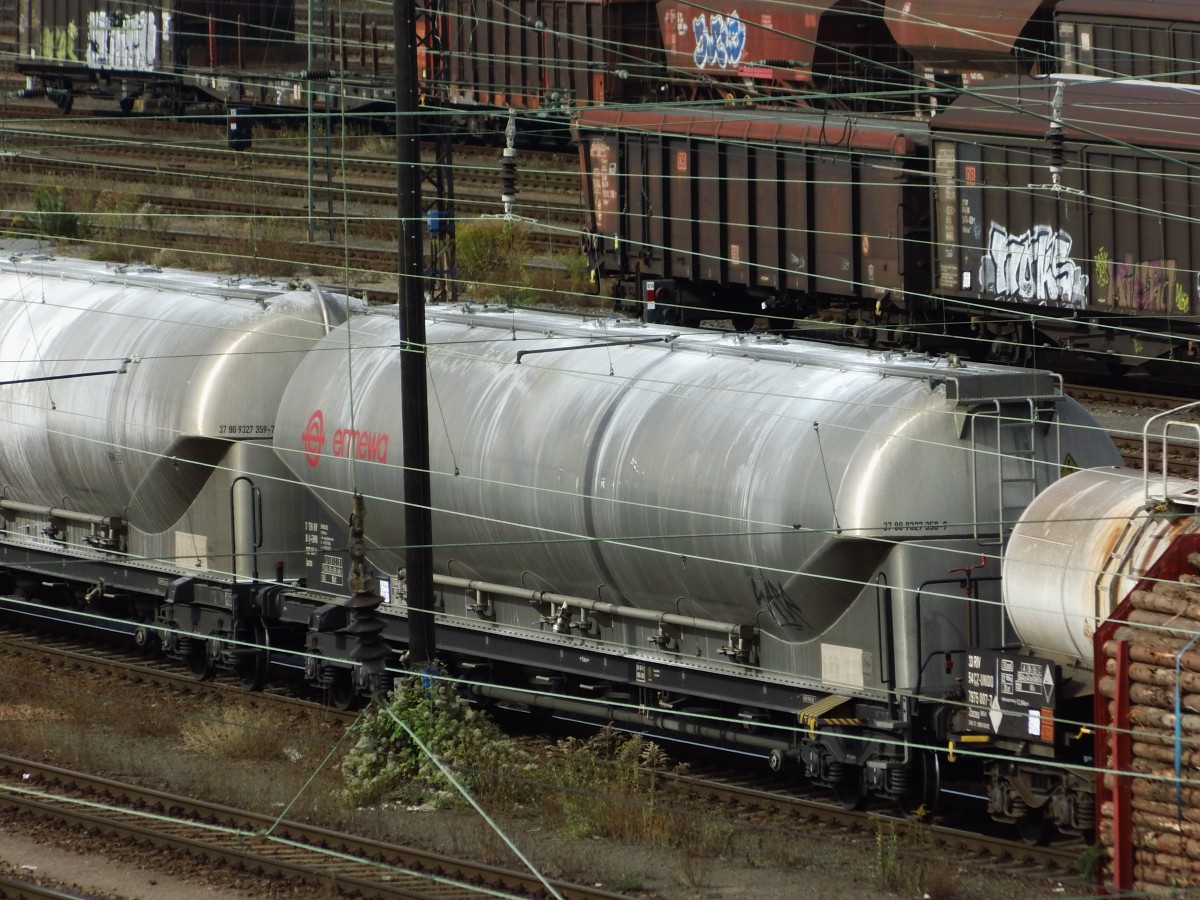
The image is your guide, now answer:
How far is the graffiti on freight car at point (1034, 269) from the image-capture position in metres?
26.8

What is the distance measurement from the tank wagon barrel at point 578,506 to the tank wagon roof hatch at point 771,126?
11633 millimetres

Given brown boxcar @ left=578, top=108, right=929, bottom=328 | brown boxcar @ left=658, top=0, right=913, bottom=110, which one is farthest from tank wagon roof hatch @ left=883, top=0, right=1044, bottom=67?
brown boxcar @ left=578, top=108, right=929, bottom=328

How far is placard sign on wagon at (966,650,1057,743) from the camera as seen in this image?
13328mm

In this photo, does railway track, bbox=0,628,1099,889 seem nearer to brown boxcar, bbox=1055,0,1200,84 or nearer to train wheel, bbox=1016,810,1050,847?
train wheel, bbox=1016,810,1050,847

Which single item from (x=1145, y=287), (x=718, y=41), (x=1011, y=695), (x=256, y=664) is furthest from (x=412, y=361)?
(x=718, y=41)

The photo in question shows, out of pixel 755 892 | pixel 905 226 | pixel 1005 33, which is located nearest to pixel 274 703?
pixel 755 892

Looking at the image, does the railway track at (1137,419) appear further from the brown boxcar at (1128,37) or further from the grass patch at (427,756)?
the grass patch at (427,756)

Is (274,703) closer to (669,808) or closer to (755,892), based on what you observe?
(669,808)

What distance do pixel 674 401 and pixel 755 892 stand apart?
14.2 feet

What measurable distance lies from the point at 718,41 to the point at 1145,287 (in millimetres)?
17817

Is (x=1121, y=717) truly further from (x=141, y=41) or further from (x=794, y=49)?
(x=141, y=41)

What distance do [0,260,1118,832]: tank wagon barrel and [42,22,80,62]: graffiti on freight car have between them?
32139mm

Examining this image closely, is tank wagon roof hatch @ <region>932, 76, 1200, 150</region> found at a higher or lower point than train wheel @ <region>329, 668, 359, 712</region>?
higher

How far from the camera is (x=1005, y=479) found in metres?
14.3
